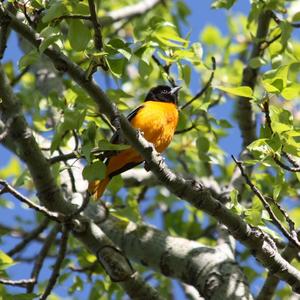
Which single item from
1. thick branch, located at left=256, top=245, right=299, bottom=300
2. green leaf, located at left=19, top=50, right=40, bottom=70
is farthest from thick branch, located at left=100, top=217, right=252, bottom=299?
green leaf, located at left=19, top=50, right=40, bottom=70

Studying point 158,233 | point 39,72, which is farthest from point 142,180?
point 39,72

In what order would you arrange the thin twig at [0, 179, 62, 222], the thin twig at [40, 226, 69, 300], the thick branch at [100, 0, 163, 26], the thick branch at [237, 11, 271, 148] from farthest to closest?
1. the thick branch at [100, 0, 163, 26]
2. the thick branch at [237, 11, 271, 148]
3. the thin twig at [40, 226, 69, 300]
4. the thin twig at [0, 179, 62, 222]

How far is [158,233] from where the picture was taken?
14.6 feet

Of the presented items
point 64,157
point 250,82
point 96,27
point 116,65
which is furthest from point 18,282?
point 250,82

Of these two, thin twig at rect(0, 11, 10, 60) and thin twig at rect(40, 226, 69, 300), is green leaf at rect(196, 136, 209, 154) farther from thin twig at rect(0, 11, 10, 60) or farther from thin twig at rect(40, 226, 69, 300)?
thin twig at rect(0, 11, 10, 60)

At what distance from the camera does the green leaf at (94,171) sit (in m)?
2.88

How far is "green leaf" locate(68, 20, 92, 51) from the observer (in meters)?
2.84

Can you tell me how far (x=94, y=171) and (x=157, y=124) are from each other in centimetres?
178

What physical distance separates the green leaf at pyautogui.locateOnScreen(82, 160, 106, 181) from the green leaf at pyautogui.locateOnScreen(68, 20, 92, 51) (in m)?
0.49

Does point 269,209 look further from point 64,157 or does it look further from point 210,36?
point 210,36

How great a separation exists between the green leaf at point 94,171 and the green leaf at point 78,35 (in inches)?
19.1

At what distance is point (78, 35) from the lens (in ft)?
9.39

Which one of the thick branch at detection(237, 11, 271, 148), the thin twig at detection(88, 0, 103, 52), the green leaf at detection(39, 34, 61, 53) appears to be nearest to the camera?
the green leaf at detection(39, 34, 61, 53)

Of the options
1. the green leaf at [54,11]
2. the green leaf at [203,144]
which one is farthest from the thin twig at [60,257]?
the green leaf at [54,11]
